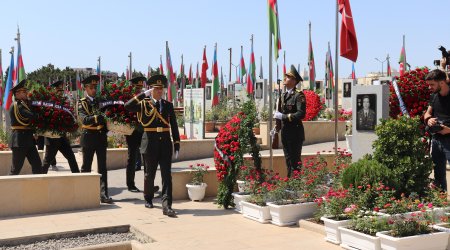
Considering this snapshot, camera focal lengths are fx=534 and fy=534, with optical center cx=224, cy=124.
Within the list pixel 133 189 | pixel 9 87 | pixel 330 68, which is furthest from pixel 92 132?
pixel 330 68

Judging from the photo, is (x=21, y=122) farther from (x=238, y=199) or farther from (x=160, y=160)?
(x=238, y=199)

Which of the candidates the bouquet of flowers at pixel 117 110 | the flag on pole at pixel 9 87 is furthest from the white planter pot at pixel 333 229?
the flag on pole at pixel 9 87

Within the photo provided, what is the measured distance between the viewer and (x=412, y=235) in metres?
5.48

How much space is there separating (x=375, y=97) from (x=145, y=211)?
394 cm

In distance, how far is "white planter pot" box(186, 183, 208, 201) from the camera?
8.84 metres

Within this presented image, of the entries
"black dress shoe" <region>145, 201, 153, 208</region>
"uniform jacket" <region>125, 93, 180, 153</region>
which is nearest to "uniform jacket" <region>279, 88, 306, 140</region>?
"uniform jacket" <region>125, 93, 180, 153</region>

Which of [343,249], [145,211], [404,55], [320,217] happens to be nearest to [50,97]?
[145,211]

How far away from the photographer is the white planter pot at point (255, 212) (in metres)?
7.19

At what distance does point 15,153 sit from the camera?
9273 mm

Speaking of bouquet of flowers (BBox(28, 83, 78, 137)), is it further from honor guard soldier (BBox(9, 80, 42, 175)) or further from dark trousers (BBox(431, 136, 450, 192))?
dark trousers (BBox(431, 136, 450, 192))

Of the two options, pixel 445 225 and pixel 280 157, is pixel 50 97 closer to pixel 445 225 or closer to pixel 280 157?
pixel 280 157

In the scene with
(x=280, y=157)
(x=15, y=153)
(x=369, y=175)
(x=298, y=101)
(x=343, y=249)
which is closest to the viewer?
(x=343, y=249)

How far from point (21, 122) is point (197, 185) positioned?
327cm

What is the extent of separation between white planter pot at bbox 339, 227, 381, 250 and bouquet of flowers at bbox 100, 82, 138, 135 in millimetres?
4592
